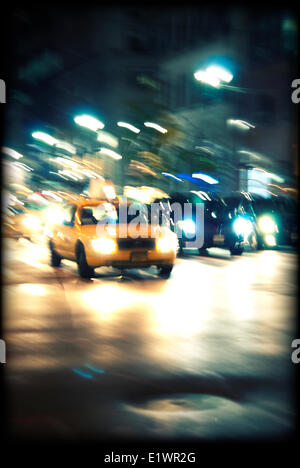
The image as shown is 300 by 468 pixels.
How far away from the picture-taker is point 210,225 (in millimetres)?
21859

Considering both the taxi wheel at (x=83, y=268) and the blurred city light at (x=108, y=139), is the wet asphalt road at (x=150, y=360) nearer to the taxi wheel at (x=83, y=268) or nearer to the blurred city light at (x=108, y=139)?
the taxi wheel at (x=83, y=268)

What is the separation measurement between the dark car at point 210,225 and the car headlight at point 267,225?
2.26 meters

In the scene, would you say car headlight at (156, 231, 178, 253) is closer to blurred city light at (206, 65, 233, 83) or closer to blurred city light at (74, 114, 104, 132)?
blurred city light at (206, 65, 233, 83)

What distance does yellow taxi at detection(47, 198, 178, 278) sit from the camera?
1484 cm

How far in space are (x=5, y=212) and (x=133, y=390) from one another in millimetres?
24557

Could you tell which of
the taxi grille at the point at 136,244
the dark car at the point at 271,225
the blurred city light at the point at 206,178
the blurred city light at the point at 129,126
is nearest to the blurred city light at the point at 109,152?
the blurred city light at the point at 129,126

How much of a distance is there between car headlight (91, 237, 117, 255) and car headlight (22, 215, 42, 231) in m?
14.6

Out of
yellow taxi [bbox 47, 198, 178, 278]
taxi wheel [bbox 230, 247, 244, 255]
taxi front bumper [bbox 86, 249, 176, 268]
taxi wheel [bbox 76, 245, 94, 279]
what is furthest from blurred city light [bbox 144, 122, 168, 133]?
taxi front bumper [bbox 86, 249, 176, 268]

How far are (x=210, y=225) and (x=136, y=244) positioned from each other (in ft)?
23.6

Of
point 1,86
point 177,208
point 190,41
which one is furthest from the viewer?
point 190,41

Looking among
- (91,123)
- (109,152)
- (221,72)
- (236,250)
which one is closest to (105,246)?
(236,250)
